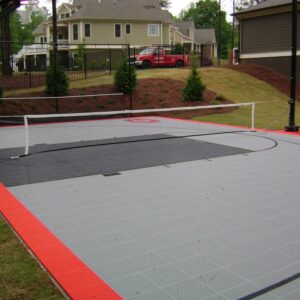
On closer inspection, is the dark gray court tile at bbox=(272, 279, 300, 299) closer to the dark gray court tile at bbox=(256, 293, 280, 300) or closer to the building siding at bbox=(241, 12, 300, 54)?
the dark gray court tile at bbox=(256, 293, 280, 300)

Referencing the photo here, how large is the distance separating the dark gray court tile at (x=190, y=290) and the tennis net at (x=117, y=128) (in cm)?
676

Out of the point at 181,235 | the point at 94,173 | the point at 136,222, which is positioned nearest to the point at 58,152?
the point at 94,173

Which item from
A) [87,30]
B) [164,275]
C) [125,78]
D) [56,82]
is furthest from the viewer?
[87,30]

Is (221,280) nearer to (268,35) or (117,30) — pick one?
(268,35)

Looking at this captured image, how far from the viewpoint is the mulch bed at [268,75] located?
25.0m

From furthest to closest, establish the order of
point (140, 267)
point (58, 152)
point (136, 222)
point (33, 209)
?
point (58, 152), point (33, 209), point (136, 222), point (140, 267)

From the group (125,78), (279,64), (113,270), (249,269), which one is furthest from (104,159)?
(279,64)

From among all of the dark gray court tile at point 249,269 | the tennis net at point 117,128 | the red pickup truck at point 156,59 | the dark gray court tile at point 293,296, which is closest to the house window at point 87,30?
the red pickup truck at point 156,59

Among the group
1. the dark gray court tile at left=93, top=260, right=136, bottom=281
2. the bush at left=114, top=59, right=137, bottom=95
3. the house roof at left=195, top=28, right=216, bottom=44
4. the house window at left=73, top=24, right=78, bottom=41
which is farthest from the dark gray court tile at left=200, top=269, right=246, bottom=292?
the house roof at left=195, top=28, right=216, bottom=44

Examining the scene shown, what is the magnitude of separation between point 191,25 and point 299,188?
194ft

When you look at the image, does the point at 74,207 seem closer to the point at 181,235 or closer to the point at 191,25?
the point at 181,235

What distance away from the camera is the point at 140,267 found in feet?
13.4

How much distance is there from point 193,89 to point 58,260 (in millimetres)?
16784

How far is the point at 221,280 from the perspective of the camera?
3.83 m
